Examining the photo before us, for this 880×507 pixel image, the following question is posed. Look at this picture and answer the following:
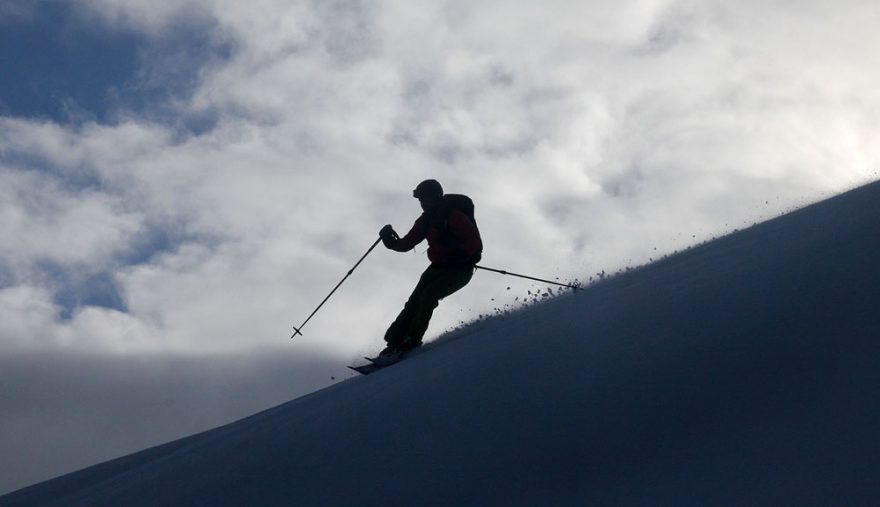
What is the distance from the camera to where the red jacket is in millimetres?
8141

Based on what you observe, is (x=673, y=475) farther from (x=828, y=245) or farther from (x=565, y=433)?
(x=828, y=245)

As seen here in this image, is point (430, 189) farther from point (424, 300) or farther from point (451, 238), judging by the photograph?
point (424, 300)

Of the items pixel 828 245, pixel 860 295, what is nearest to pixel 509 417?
pixel 860 295

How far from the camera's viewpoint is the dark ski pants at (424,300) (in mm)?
8008

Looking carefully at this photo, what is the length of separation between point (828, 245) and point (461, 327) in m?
4.64

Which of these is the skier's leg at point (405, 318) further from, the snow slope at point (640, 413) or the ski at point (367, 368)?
the snow slope at point (640, 413)

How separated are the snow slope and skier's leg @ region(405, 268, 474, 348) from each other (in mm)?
2994

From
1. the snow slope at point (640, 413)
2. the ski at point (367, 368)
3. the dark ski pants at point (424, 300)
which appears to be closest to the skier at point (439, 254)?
the dark ski pants at point (424, 300)

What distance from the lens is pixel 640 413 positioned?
9.33 ft

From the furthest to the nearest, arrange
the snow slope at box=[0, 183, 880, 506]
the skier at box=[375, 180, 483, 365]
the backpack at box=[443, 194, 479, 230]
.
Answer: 1. the backpack at box=[443, 194, 479, 230]
2. the skier at box=[375, 180, 483, 365]
3. the snow slope at box=[0, 183, 880, 506]

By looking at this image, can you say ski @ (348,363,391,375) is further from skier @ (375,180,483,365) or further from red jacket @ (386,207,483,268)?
red jacket @ (386,207,483,268)

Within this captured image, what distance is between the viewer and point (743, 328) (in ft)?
10.6

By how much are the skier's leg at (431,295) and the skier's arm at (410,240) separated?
438mm

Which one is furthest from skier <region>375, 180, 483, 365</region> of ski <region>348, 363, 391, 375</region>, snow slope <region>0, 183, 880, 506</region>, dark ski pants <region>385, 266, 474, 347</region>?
snow slope <region>0, 183, 880, 506</region>
